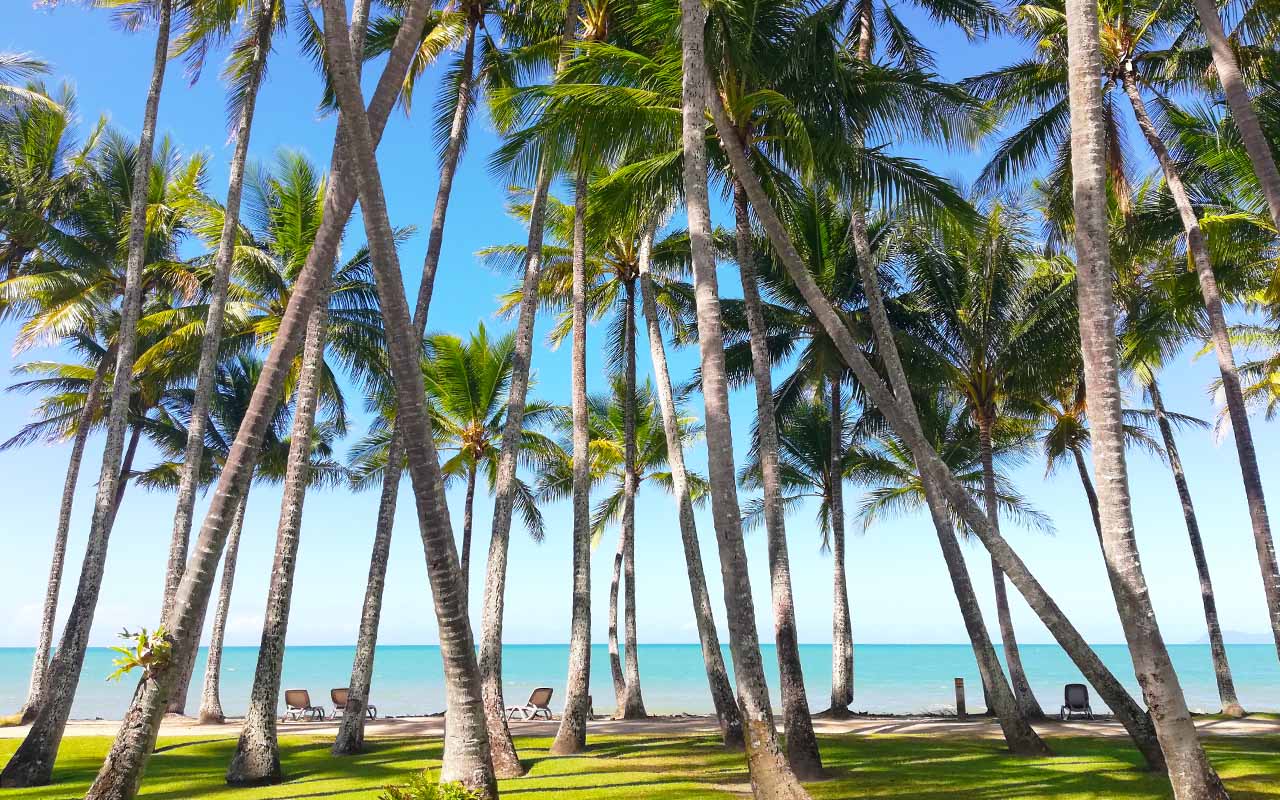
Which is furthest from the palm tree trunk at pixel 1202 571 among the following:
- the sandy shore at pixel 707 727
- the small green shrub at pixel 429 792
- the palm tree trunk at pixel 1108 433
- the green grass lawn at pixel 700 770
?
the small green shrub at pixel 429 792

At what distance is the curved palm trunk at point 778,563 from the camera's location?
10203mm

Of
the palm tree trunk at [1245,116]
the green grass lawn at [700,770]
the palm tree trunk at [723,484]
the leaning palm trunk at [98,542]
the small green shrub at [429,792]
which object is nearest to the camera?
the small green shrub at [429,792]

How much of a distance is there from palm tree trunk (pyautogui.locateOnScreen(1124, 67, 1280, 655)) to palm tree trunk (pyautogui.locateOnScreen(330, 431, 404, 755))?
1317 centimetres

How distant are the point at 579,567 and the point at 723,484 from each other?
6.33m

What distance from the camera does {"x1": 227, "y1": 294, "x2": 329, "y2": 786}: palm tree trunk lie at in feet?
33.7

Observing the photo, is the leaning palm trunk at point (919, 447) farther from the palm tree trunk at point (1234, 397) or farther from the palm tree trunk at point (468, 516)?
the palm tree trunk at point (468, 516)

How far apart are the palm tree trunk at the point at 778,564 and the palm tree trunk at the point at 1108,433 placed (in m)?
4.44

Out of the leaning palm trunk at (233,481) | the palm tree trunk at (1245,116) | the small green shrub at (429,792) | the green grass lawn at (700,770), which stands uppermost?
the palm tree trunk at (1245,116)

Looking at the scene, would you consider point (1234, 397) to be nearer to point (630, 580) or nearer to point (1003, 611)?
point (1003, 611)

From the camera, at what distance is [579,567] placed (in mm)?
13602

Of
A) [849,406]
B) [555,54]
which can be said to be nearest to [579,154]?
[555,54]

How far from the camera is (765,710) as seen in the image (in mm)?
7316

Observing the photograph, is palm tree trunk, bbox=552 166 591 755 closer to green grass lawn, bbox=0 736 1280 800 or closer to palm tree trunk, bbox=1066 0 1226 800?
green grass lawn, bbox=0 736 1280 800

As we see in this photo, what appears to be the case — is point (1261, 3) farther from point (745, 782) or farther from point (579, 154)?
point (745, 782)
